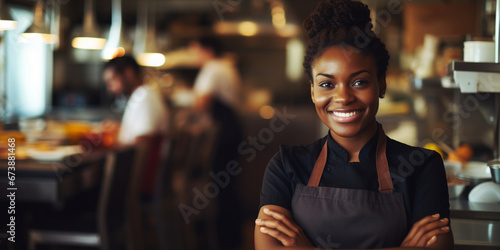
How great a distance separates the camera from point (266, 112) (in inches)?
240

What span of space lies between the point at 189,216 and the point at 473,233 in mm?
2576

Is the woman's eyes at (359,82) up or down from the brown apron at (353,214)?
up

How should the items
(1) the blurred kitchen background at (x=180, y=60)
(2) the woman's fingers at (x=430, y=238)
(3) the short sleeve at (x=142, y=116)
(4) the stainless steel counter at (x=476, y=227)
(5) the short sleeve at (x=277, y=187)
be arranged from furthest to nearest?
(1) the blurred kitchen background at (x=180, y=60)
(3) the short sleeve at (x=142, y=116)
(4) the stainless steel counter at (x=476, y=227)
(5) the short sleeve at (x=277, y=187)
(2) the woman's fingers at (x=430, y=238)

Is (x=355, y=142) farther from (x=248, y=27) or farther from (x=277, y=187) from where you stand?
(x=248, y=27)

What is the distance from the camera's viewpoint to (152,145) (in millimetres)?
Answer: 3539

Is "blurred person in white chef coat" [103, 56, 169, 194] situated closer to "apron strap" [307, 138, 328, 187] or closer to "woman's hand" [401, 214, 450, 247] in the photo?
"apron strap" [307, 138, 328, 187]

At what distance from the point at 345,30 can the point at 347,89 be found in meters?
0.14

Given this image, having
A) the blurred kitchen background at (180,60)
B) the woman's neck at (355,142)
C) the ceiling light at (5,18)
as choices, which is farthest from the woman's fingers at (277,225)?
the blurred kitchen background at (180,60)

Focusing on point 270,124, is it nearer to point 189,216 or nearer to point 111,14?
point 189,216

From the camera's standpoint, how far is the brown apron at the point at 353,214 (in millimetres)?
1130

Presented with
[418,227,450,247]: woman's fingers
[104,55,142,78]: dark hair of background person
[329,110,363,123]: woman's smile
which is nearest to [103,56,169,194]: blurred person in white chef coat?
[104,55,142,78]: dark hair of background person

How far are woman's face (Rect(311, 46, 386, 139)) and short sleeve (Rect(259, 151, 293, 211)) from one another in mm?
168

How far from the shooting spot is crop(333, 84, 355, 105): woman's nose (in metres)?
1.11

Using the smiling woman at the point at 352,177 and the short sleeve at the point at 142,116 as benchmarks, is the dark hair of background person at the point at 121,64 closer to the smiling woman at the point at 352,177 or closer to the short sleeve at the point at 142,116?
the short sleeve at the point at 142,116
